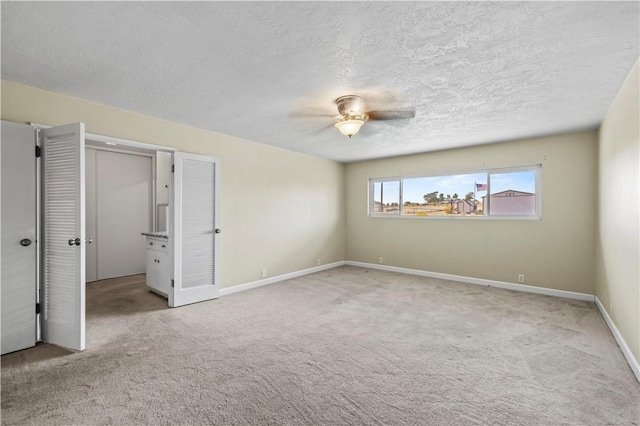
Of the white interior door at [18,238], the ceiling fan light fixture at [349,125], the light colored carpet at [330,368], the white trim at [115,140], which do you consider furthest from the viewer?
the ceiling fan light fixture at [349,125]

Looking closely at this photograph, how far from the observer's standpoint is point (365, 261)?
6582 mm

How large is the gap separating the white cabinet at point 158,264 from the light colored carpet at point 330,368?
36 cm

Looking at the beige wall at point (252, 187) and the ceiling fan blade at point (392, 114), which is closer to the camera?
the beige wall at point (252, 187)

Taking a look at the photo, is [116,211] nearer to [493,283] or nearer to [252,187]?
[252,187]

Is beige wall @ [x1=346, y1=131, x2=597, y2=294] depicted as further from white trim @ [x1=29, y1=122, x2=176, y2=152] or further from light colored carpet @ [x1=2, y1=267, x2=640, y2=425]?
white trim @ [x1=29, y1=122, x2=176, y2=152]

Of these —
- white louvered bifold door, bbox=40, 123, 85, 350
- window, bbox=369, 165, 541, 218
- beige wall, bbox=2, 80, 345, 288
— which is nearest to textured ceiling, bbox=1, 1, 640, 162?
beige wall, bbox=2, 80, 345, 288

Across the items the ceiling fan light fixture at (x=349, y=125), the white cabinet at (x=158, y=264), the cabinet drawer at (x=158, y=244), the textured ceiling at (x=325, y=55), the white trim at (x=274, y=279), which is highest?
the textured ceiling at (x=325, y=55)

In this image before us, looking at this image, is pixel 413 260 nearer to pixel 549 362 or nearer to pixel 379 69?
pixel 549 362

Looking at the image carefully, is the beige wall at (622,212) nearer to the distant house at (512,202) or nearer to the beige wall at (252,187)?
the distant house at (512,202)

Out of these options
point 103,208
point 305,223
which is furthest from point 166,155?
point 305,223

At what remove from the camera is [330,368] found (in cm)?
237

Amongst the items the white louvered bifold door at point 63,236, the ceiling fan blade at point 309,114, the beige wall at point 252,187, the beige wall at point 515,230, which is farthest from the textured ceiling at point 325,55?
the beige wall at point 515,230

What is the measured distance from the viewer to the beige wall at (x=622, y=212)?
2.32m

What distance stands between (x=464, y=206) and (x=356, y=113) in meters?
3.28
